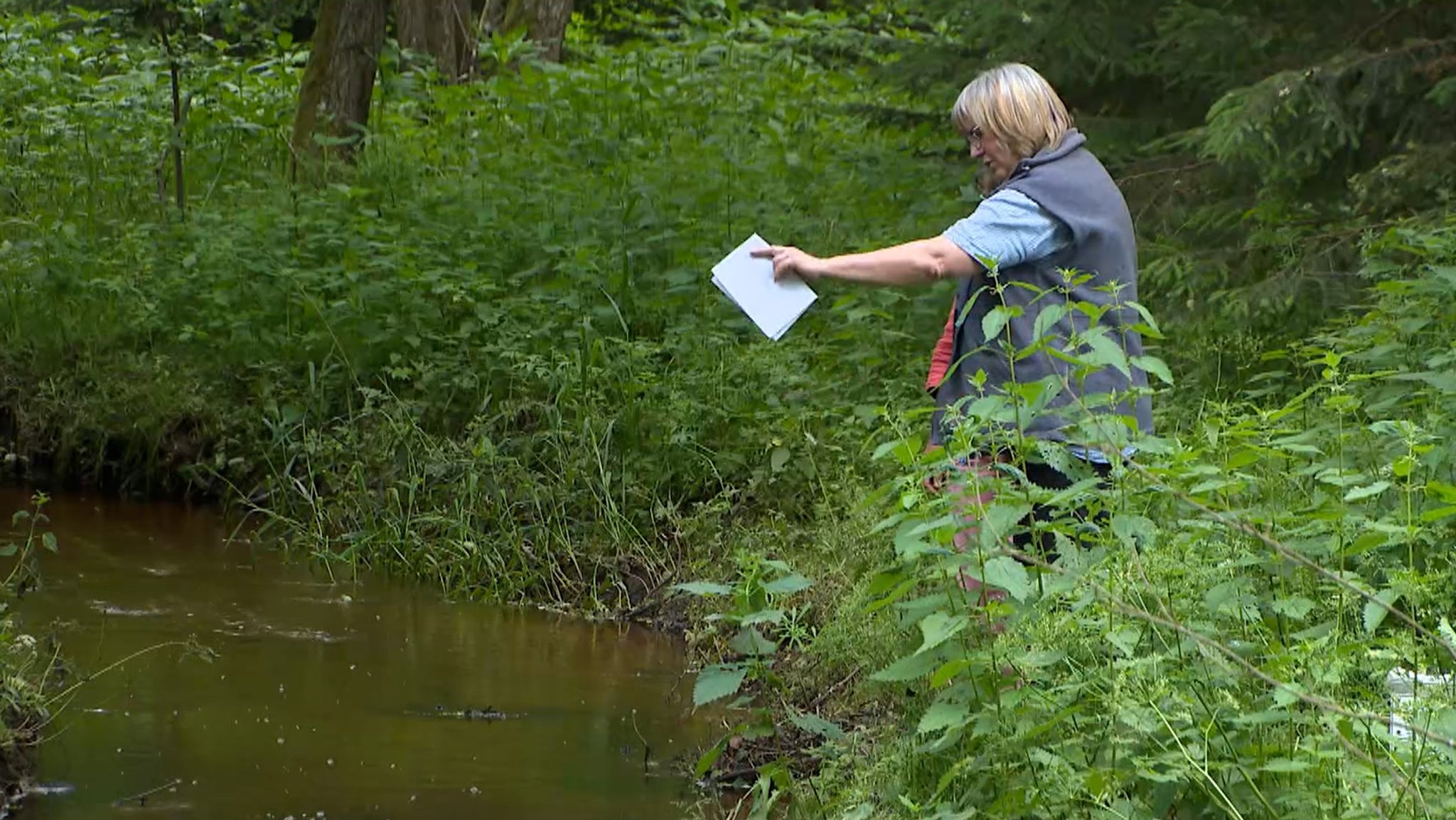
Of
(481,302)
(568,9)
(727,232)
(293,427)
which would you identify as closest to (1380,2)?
(727,232)

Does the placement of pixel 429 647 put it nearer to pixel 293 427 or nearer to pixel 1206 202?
pixel 293 427

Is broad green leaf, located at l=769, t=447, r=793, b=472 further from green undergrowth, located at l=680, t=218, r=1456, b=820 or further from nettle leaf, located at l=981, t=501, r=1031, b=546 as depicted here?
nettle leaf, located at l=981, t=501, r=1031, b=546

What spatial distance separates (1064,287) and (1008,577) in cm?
107

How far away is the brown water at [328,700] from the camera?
16.9 feet

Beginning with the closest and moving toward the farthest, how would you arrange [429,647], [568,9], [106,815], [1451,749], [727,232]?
[1451,749] < [106,815] < [429,647] < [727,232] < [568,9]

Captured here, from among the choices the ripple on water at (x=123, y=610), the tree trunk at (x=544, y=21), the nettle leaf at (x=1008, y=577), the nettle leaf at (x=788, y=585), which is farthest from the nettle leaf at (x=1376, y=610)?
the tree trunk at (x=544, y=21)

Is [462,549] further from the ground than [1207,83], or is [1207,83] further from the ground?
[1207,83]

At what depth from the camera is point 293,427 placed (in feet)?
28.7

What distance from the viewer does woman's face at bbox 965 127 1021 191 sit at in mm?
4746

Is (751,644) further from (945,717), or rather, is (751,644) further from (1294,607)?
(1294,607)

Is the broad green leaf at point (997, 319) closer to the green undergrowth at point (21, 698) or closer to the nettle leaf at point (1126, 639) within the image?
the nettle leaf at point (1126, 639)

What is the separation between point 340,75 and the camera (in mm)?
11961

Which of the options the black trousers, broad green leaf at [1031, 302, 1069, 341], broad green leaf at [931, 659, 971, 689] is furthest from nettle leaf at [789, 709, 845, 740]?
broad green leaf at [1031, 302, 1069, 341]

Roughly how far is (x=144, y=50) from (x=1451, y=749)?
14933 millimetres
